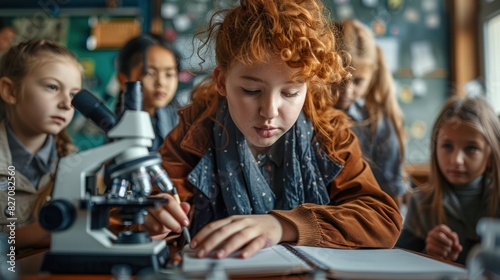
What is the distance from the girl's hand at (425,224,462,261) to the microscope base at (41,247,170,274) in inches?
29.1

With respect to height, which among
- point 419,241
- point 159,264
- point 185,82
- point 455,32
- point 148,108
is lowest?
point 419,241

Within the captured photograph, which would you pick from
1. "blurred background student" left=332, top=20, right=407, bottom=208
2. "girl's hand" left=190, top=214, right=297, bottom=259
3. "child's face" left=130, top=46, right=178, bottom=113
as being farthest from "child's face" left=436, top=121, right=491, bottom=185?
"child's face" left=130, top=46, right=178, bottom=113

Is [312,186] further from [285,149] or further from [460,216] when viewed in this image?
[460,216]

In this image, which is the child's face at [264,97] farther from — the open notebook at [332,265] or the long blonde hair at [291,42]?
the open notebook at [332,265]

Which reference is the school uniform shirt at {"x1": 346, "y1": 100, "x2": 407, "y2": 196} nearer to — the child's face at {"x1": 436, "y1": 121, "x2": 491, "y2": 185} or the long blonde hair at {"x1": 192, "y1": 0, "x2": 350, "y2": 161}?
the child's face at {"x1": 436, "y1": 121, "x2": 491, "y2": 185}

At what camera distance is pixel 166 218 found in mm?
837

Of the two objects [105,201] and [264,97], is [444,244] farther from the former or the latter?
[105,201]

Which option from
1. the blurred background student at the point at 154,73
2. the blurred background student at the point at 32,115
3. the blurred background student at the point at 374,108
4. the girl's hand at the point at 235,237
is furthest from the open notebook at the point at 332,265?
the blurred background student at the point at 154,73

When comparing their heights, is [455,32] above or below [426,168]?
above

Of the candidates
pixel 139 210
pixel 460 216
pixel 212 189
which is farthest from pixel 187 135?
pixel 460 216

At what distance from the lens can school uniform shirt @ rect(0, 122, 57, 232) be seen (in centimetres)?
109

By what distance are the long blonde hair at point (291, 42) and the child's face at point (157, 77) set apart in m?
0.74

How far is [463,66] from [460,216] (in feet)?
5.52

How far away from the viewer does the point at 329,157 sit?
3.40ft
